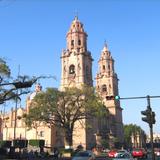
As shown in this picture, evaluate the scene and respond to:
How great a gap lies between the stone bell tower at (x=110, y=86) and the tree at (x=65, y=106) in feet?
163

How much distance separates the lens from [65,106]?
70.2 metres

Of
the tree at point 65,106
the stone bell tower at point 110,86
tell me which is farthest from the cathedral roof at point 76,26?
the tree at point 65,106

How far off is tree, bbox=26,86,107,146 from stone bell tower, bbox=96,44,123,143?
163ft

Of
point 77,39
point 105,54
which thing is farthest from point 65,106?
point 105,54

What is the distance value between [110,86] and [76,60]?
82.9 feet

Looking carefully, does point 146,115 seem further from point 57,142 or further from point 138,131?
point 138,131

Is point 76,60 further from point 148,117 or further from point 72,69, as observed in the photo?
point 148,117

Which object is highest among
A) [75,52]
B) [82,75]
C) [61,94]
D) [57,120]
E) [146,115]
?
[75,52]

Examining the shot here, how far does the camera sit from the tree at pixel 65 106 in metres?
68.1

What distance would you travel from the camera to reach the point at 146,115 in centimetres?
2311

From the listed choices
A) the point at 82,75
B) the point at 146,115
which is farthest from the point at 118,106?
the point at 146,115

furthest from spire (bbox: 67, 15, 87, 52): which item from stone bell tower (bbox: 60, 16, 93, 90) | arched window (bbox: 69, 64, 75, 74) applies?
arched window (bbox: 69, 64, 75, 74)

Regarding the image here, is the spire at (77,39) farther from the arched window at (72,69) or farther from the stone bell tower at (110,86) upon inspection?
the stone bell tower at (110,86)

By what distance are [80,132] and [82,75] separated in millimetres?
15449
